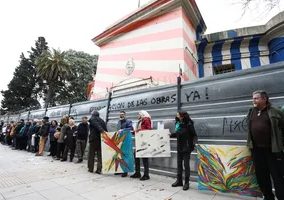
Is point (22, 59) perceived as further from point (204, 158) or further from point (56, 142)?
point (204, 158)

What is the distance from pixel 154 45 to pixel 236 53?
4.12 metres

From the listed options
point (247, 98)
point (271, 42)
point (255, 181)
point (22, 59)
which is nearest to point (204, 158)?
point (255, 181)

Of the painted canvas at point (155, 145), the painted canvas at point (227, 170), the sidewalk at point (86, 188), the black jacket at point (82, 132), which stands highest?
the black jacket at point (82, 132)

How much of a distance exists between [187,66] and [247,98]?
Result: 20.6 ft

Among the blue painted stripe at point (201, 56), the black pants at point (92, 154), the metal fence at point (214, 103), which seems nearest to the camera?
the metal fence at point (214, 103)

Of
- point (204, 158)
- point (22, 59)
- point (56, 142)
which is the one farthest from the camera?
point (22, 59)

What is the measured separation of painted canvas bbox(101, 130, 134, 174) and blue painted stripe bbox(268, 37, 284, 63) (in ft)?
26.4

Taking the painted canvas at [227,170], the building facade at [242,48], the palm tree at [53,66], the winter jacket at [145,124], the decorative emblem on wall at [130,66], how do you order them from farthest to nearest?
the palm tree at [53,66], the decorative emblem on wall at [130,66], the building facade at [242,48], the winter jacket at [145,124], the painted canvas at [227,170]

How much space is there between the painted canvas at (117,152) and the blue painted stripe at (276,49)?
8.04 m

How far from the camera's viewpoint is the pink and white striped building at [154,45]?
36.1 ft

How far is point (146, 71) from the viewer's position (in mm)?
11906

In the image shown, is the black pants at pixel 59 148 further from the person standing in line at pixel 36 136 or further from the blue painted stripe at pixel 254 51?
the blue painted stripe at pixel 254 51

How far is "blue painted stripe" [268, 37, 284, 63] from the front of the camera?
1020 cm

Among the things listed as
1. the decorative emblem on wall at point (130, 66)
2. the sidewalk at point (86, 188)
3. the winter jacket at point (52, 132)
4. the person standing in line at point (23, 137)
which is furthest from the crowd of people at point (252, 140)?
the person standing in line at point (23, 137)
